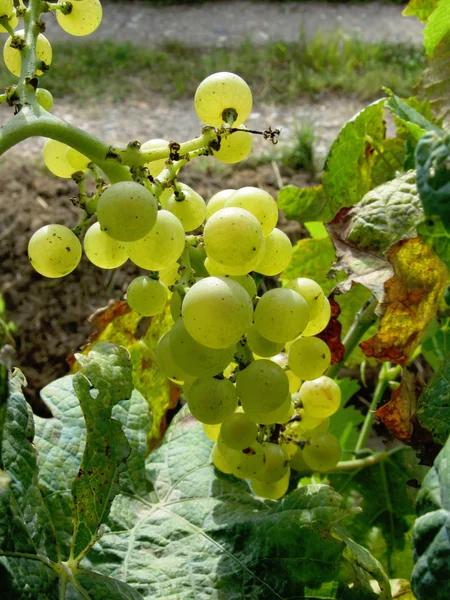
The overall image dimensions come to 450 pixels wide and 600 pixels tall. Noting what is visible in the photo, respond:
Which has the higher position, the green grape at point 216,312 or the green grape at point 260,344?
the green grape at point 216,312

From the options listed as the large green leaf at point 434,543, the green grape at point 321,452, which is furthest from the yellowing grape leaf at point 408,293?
the large green leaf at point 434,543

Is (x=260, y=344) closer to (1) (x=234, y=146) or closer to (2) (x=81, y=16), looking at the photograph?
(1) (x=234, y=146)

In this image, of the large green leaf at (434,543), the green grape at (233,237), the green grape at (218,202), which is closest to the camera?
the large green leaf at (434,543)

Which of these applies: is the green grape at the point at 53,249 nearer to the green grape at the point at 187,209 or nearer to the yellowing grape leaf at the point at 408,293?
the green grape at the point at 187,209

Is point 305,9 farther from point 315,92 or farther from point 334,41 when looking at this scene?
point 315,92

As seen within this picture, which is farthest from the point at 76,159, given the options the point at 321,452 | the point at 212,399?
the point at 321,452

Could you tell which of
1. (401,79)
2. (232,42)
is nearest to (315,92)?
(401,79)
